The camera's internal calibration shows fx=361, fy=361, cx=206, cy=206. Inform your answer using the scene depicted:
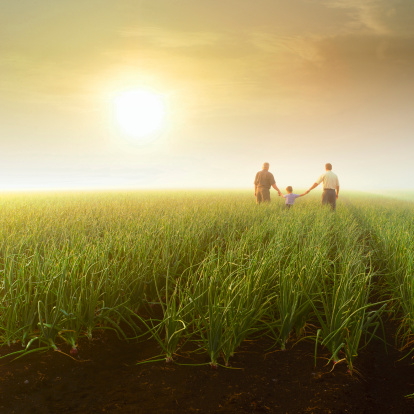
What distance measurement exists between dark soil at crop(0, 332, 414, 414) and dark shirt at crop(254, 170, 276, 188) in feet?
35.7

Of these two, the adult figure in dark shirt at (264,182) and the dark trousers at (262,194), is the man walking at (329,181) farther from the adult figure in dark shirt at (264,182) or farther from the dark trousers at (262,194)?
the dark trousers at (262,194)

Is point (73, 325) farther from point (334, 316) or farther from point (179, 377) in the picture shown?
point (334, 316)

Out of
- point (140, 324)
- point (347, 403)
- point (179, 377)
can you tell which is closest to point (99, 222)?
point (140, 324)

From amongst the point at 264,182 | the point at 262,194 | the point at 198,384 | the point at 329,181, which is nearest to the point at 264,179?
the point at 264,182

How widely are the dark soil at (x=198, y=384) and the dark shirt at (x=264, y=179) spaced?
10879mm

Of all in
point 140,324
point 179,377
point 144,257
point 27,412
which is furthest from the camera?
point 144,257

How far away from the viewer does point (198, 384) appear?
2.59 m

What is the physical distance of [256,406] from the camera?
239 centimetres

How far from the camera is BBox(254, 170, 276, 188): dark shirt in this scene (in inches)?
540

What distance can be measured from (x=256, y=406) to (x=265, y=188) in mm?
12334

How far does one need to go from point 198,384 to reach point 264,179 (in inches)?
462

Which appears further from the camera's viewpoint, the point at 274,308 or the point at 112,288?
the point at 274,308

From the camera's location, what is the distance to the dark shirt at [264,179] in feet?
45.0

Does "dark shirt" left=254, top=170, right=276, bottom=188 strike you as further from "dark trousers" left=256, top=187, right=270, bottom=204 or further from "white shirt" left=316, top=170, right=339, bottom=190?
"white shirt" left=316, top=170, right=339, bottom=190
